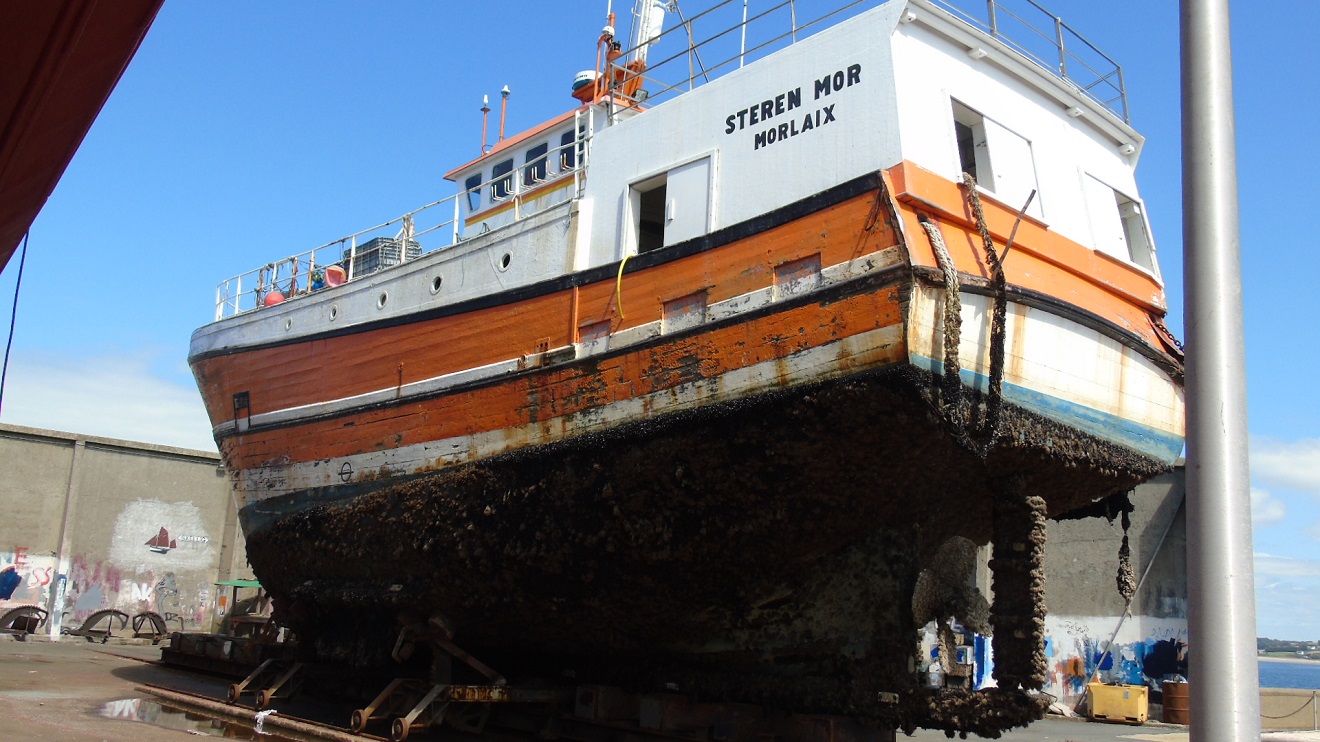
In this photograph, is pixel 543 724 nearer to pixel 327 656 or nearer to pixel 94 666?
pixel 327 656

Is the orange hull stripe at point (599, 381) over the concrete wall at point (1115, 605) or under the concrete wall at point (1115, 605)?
over

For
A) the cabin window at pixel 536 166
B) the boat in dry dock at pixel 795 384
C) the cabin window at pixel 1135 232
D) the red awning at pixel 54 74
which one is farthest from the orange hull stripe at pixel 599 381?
the red awning at pixel 54 74

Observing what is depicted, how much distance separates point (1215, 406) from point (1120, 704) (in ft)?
51.3

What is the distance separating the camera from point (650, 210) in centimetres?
913

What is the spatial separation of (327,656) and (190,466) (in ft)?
51.0

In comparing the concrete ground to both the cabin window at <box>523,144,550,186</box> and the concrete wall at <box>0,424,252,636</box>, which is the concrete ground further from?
the cabin window at <box>523,144,550,186</box>

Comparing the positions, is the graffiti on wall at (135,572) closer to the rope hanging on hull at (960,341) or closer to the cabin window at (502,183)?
the cabin window at (502,183)

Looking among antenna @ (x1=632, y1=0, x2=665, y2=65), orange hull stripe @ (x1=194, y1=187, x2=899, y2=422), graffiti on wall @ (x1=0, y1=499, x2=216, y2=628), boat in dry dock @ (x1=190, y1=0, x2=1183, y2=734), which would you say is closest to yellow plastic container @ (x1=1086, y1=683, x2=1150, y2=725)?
boat in dry dock @ (x1=190, y1=0, x2=1183, y2=734)

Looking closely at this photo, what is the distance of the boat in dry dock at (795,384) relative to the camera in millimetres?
6410

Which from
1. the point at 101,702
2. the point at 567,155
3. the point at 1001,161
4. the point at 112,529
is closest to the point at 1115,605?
the point at 567,155

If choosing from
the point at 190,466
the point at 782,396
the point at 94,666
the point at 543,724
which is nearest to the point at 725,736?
the point at 543,724

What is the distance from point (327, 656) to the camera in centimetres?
1027

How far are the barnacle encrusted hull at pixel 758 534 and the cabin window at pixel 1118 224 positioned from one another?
174 cm

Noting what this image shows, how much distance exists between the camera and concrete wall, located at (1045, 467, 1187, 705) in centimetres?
1794
